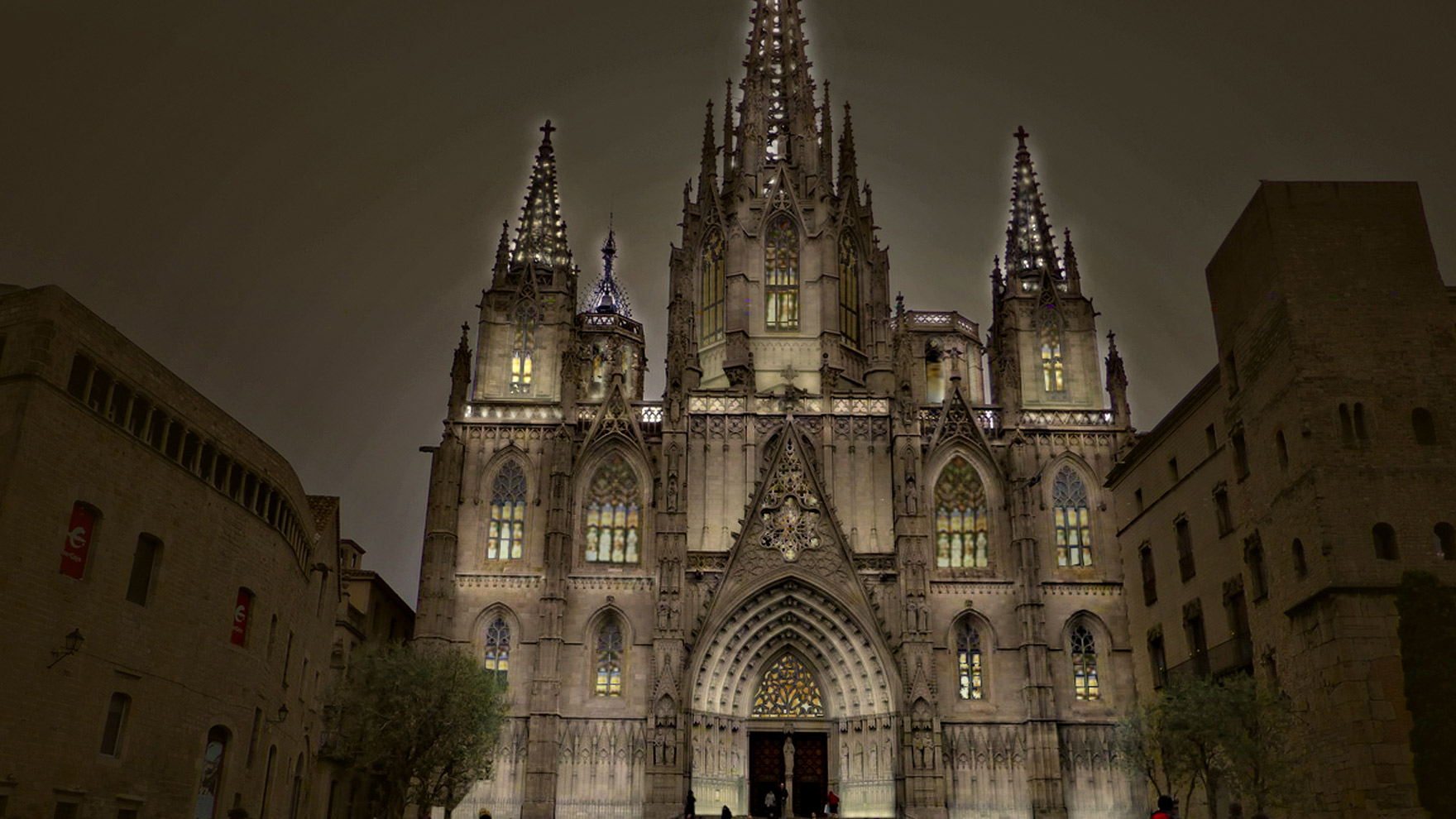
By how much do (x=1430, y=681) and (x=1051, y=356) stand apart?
2693 cm

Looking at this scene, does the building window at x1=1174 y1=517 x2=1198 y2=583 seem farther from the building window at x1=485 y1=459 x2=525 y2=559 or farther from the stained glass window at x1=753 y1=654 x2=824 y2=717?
the building window at x1=485 y1=459 x2=525 y2=559

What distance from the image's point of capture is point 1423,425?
27438 mm

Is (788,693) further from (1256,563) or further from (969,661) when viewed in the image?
(1256,563)

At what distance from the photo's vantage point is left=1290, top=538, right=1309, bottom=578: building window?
90.2 ft

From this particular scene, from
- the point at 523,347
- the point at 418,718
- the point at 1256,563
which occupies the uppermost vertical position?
the point at 523,347

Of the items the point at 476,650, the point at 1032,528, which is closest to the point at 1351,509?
the point at 1032,528

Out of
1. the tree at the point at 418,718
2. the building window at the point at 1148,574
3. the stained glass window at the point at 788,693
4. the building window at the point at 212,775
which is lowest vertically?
the building window at the point at 212,775

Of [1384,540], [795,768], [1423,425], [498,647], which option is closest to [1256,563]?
[1384,540]

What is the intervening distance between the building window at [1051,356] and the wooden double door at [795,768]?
17.6 meters

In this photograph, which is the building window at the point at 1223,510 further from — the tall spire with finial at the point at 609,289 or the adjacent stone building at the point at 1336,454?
the tall spire with finial at the point at 609,289

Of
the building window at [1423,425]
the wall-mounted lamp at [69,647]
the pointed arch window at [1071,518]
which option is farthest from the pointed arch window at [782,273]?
the wall-mounted lamp at [69,647]

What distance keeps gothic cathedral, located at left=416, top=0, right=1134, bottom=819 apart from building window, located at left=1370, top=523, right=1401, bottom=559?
56.7 feet

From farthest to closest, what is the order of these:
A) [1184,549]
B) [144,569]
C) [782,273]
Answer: [782,273], [1184,549], [144,569]

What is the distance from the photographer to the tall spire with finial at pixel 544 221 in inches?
2055
